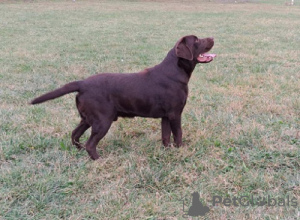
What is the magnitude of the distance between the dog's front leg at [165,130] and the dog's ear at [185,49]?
0.74 meters

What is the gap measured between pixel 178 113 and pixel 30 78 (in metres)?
4.01

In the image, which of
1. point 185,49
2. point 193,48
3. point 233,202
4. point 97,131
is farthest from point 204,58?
point 233,202

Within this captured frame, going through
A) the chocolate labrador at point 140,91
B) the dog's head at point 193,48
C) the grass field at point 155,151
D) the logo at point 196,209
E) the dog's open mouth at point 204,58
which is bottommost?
the logo at point 196,209

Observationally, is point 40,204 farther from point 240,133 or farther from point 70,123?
point 240,133

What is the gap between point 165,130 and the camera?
12.1 feet

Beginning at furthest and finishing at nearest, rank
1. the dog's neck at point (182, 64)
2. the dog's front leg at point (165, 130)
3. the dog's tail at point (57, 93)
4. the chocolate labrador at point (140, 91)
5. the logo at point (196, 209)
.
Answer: the dog's front leg at point (165, 130)
the dog's neck at point (182, 64)
the chocolate labrador at point (140, 91)
the dog's tail at point (57, 93)
the logo at point (196, 209)

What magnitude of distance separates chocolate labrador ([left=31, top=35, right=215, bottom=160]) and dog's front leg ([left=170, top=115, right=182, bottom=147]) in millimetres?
28

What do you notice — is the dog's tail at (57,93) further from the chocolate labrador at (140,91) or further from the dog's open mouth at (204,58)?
the dog's open mouth at (204,58)

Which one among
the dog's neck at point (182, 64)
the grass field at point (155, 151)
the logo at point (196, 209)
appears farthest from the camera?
the dog's neck at point (182, 64)

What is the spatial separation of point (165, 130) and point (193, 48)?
3.15 ft

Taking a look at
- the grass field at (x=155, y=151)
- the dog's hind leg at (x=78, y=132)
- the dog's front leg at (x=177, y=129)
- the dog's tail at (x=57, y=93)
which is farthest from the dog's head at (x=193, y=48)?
the dog's hind leg at (x=78, y=132)

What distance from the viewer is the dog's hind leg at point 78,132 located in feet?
12.2

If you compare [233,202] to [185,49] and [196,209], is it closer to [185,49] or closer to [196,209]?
[196,209]

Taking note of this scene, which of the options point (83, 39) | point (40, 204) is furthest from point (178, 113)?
point (83, 39)
